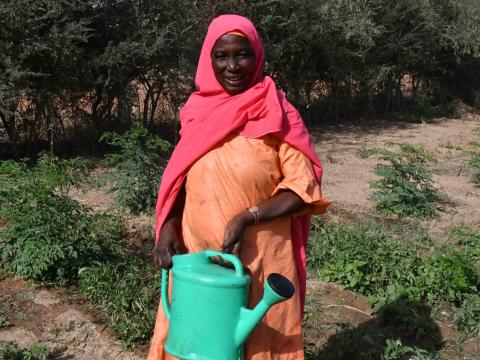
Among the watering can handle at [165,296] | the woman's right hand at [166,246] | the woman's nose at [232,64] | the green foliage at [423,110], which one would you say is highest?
the woman's nose at [232,64]

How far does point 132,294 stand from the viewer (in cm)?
356

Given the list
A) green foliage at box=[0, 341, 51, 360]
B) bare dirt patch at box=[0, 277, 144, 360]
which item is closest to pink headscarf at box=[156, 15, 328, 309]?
green foliage at box=[0, 341, 51, 360]

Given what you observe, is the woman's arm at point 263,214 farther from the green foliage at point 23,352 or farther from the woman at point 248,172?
the green foliage at point 23,352

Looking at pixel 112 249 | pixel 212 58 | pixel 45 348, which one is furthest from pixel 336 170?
pixel 212 58

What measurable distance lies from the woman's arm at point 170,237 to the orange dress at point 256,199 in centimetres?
8

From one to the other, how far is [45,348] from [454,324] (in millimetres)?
2392

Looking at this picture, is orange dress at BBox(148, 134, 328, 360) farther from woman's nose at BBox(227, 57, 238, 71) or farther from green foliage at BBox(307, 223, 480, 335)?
green foliage at BBox(307, 223, 480, 335)

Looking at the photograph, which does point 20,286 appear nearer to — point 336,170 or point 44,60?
point 44,60

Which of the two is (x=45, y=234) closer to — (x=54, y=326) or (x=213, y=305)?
(x=54, y=326)

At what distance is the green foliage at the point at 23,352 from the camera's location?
296cm

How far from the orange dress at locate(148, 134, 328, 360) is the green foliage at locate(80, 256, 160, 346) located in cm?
156

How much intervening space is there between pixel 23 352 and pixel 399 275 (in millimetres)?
2350

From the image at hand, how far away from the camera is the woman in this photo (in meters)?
1.81

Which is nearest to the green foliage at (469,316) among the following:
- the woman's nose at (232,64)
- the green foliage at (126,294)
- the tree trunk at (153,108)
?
the green foliage at (126,294)
